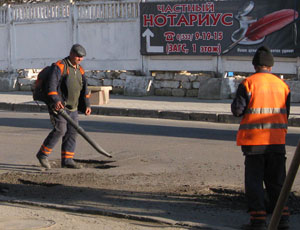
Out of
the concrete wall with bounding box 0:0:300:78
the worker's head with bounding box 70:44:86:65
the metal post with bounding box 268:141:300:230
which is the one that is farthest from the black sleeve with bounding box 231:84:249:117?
the concrete wall with bounding box 0:0:300:78

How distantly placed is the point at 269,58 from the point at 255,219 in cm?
147

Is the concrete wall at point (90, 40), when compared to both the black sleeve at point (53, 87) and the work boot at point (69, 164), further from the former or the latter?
the black sleeve at point (53, 87)

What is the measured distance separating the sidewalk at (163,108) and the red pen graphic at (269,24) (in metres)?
1.91

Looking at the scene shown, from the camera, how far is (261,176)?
5.87m

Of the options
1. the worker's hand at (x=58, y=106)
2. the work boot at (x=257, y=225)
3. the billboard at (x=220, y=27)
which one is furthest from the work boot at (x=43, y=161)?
the billboard at (x=220, y=27)

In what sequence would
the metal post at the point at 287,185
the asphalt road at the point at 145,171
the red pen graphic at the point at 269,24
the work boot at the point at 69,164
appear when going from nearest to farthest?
the metal post at the point at 287,185 → the asphalt road at the point at 145,171 → the work boot at the point at 69,164 → the red pen graphic at the point at 269,24

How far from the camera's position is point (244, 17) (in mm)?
17297

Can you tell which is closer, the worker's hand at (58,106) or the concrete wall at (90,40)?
the worker's hand at (58,106)

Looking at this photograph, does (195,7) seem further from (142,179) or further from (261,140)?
(261,140)

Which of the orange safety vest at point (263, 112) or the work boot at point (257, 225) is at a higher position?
the orange safety vest at point (263, 112)

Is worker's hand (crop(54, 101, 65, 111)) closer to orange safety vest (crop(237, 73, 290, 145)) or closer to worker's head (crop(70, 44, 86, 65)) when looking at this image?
worker's head (crop(70, 44, 86, 65))

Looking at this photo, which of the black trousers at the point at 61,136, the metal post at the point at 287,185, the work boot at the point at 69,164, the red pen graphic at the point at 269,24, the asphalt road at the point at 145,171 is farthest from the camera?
the red pen graphic at the point at 269,24

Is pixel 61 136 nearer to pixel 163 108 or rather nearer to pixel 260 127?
pixel 260 127

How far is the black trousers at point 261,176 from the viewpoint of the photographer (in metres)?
5.77
